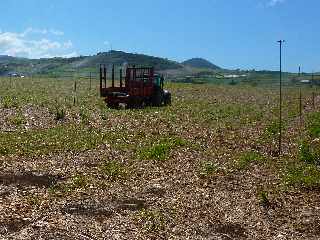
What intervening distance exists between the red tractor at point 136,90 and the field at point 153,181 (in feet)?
29.5

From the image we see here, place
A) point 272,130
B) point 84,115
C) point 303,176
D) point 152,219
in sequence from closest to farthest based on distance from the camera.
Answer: point 152,219
point 303,176
point 272,130
point 84,115

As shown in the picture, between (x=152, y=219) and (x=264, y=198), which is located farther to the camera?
(x=264, y=198)

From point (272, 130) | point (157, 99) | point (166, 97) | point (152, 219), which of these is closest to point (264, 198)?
point (152, 219)

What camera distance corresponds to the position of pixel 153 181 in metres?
17.7

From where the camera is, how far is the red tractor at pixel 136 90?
40.2m

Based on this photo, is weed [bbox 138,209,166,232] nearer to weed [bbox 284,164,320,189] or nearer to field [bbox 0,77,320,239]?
field [bbox 0,77,320,239]

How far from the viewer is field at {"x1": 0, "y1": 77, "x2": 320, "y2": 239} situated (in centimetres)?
1311

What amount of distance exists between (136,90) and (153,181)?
23724mm

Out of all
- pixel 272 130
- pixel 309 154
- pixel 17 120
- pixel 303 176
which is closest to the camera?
pixel 303 176

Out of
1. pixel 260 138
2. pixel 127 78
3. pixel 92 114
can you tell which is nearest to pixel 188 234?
pixel 260 138

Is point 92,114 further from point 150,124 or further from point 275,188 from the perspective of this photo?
point 275,188

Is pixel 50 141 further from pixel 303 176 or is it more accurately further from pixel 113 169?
pixel 303 176

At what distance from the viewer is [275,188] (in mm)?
17047

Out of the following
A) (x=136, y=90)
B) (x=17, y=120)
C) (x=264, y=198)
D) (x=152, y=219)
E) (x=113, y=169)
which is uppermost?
(x=136, y=90)
